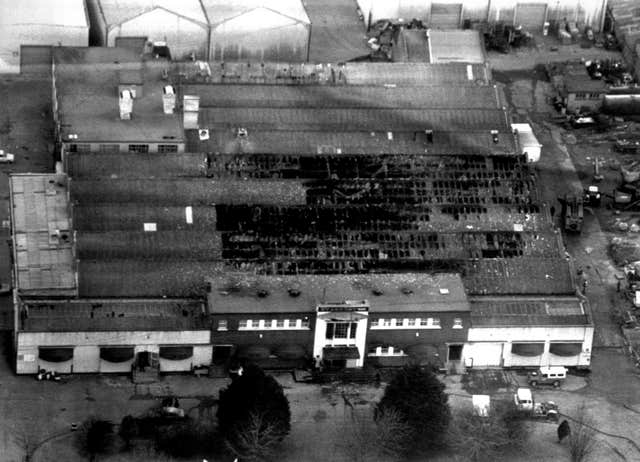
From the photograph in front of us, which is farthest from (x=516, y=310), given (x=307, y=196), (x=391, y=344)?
(x=307, y=196)

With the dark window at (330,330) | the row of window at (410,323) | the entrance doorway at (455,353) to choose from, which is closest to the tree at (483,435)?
the entrance doorway at (455,353)

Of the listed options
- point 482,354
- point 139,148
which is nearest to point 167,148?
point 139,148

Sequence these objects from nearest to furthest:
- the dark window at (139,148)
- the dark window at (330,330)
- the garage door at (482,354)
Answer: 1. the dark window at (330,330)
2. the garage door at (482,354)
3. the dark window at (139,148)

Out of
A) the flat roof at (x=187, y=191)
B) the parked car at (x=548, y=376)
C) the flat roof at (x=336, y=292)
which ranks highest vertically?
the flat roof at (x=187, y=191)

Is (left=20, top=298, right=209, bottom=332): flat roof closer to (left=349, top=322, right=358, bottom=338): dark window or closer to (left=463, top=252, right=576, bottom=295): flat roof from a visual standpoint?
(left=349, top=322, right=358, bottom=338): dark window

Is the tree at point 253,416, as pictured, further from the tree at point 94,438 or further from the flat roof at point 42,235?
the flat roof at point 42,235

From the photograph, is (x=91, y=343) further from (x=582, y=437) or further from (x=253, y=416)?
(x=582, y=437)
